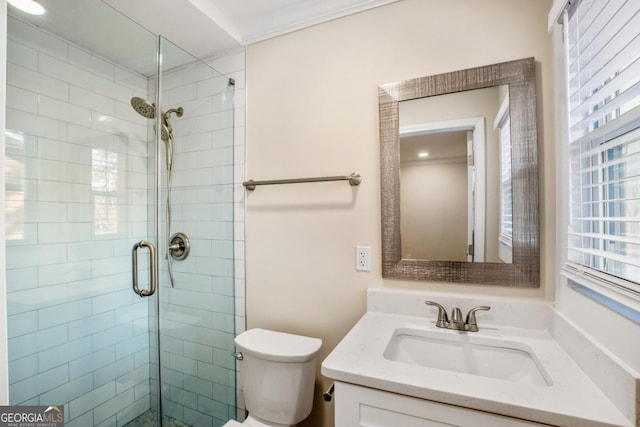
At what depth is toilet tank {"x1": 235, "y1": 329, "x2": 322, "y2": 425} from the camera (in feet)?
4.29

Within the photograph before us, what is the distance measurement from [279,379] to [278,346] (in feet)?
0.45

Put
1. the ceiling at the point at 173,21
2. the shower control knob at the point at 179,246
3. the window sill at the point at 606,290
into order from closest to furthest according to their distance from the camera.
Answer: the window sill at the point at 606,290 < the ceiling at the point at 173,21 < the shower control knob at the point at 179,246

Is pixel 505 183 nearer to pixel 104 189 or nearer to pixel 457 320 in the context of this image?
pixel 457 320

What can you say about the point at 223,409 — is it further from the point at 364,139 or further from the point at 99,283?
the point at 364,139

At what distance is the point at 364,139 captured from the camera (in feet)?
4.72

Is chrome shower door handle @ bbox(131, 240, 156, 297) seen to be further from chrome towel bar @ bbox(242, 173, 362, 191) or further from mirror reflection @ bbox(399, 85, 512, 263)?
mirror reflection @ bbox(399, 85, 512, 263)

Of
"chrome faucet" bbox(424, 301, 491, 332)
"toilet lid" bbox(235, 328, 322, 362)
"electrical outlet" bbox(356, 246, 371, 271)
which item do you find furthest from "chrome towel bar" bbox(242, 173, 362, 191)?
"toilet lid" bbox(235, 328, 322, 362)

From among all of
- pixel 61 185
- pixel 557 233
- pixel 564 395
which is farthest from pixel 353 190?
pixel 61 185

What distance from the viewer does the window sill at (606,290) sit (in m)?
0.67

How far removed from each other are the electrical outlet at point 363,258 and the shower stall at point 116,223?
0.78 metres

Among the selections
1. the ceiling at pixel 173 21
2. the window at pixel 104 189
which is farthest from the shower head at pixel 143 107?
the window at pixel 104 189

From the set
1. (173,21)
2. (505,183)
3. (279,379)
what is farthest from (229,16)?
(279,379)

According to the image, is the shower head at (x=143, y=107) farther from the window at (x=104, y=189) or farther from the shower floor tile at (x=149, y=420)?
the shower floor tile at (x=149, y=420)

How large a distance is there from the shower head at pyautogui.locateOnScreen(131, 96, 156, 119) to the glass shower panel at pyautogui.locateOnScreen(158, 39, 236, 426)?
0.18 ft
